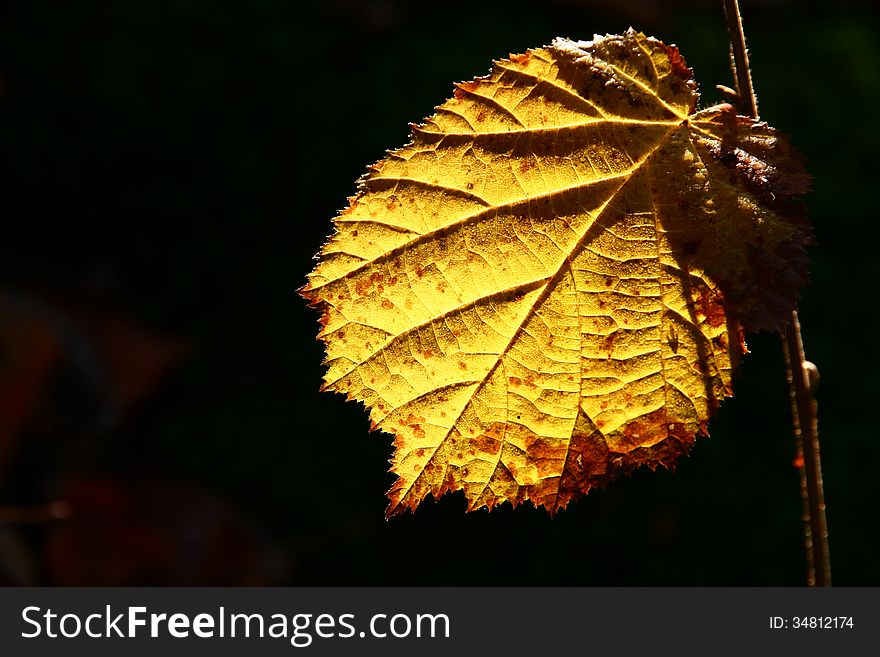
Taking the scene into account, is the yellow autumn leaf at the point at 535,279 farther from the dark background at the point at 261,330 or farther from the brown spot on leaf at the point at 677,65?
the dark background at the point at 261,330

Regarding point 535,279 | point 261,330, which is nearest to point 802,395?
point 535,279

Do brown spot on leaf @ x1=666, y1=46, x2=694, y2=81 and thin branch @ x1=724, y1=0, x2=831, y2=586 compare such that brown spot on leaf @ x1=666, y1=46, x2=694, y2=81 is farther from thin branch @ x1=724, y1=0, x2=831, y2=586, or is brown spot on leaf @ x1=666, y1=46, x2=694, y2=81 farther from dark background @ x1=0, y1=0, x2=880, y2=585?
dark background @ x1=0, y1=0, x2=880, y2=585

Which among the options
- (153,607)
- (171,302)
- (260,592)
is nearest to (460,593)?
(260,592)

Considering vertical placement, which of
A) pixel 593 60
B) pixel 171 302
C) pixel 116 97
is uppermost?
pixel 116 97

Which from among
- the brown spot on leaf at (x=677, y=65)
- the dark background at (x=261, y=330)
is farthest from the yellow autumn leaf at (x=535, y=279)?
the dark background at (x=261, y=330)

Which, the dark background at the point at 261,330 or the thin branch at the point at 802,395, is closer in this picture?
the thin branch at the point at 802,395

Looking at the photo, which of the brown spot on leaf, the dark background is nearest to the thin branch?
the brown spot on leaf

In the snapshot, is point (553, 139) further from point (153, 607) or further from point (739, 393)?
point (739, 393)
